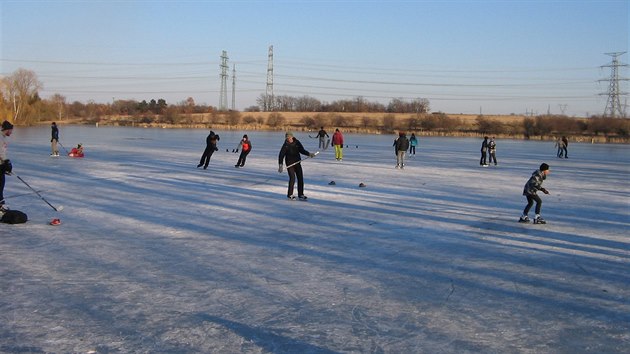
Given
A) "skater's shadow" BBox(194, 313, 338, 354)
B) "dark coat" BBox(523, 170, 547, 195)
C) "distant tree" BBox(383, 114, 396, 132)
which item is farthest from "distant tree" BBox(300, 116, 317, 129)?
"skater's shadow" BBox(194, 313, 338, 354)

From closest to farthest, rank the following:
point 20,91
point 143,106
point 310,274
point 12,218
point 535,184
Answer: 1. point 310,274
2. point 12,218
3. point 535,184
4. point 20,91
5. point 143,106

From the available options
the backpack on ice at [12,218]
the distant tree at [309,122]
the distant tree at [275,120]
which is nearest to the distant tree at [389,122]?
the distant tree at [309,122]

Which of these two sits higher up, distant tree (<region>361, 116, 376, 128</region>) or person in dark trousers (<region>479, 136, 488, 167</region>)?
distant tree (<region>361, 116, 376, 128</region>)

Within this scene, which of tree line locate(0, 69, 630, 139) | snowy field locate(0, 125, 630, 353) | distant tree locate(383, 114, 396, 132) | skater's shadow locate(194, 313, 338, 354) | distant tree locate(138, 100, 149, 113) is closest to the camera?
skater's shadow locate(194, 313, 338, 354)

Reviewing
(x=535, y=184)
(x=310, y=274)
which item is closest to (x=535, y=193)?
(x=535, y=184)

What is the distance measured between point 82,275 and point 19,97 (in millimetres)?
77647

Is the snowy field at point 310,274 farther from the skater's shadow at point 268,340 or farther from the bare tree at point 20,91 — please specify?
the bare tree at point 20,91

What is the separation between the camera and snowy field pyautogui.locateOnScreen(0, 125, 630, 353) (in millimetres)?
4082

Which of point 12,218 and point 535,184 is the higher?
point 535,184

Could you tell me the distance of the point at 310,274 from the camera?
580 centimetres

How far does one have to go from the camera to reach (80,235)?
7539 mm

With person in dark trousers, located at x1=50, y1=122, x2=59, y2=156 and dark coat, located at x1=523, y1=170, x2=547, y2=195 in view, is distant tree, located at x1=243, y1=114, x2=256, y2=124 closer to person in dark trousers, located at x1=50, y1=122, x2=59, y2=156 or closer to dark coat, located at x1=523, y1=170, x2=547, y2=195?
person in dark trousers, located at x1=50, y1=122, x2=59, y2=156

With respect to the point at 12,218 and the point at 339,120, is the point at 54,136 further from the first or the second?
the point at 339,120

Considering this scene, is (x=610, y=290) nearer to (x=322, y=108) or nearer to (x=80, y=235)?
(x=80, y=235)
